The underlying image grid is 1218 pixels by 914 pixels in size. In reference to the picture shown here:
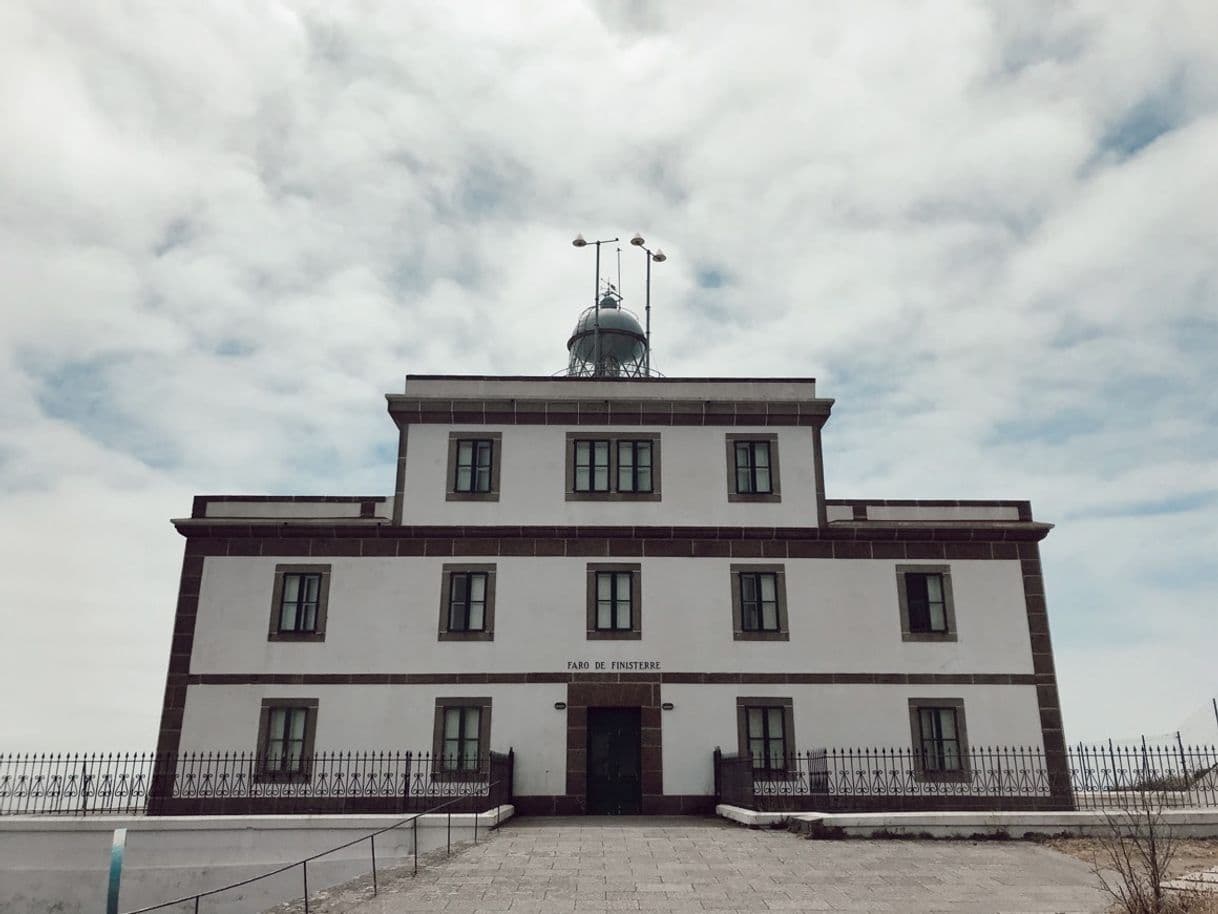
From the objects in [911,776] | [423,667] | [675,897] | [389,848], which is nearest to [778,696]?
[911,776]

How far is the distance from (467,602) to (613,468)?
522cm

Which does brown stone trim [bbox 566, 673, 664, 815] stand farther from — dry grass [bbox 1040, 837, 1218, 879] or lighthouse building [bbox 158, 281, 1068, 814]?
dry grass [bbox 1040, 837, 1218, 879]

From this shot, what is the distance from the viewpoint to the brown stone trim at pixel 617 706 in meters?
23.1

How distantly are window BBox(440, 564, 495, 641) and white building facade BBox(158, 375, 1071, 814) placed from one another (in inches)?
2.3

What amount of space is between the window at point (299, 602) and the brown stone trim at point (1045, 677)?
18.2 m

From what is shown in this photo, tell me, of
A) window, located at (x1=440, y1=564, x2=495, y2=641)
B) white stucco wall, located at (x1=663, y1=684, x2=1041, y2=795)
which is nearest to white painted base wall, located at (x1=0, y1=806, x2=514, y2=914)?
window, located at (x1=440, y1=564, x2=495, y2=641)

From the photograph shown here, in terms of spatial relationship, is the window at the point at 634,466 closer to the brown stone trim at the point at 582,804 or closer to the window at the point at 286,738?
the brown stone trim at the point at 582,804

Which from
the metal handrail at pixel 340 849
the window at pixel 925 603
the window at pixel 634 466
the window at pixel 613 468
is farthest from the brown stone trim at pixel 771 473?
the metal handrail at pixel 340 849

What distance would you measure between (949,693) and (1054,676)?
111 inches

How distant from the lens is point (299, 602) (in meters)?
24.6

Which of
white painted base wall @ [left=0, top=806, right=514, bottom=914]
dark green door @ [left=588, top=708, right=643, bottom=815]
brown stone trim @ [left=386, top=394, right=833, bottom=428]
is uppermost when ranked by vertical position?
brown stone trim @ [left=386, top=394, right=833, bottom=428]

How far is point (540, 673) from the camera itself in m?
23.9

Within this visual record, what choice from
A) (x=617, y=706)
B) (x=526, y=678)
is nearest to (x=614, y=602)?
(x=617, y=706)

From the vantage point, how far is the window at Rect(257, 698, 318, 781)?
2311cm
